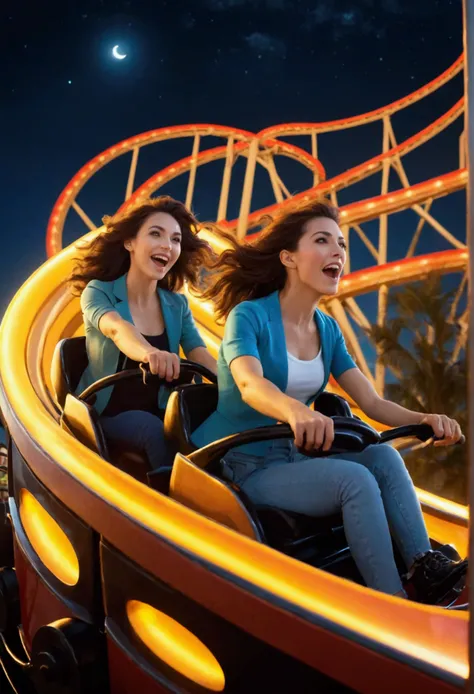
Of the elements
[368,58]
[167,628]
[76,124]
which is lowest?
[167,628]

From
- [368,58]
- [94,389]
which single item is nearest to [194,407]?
[94,389]

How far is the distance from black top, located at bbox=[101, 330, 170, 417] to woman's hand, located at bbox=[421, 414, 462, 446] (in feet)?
2.07

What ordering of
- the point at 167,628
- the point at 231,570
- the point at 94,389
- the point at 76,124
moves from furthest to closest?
the point at 76,124, the point at 94,389, the point at 167,628, the point at 231,570

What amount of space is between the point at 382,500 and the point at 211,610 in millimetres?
308

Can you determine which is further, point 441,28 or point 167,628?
point 441,28

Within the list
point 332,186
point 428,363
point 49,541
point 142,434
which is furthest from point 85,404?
point 428,363

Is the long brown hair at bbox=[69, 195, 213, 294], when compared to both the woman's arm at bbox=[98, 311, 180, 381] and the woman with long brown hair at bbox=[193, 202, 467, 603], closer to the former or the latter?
the woman's arm at bbox=[98, 311, 180, 381]

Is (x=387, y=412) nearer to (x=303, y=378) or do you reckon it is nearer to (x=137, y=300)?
(x=303, y=378)

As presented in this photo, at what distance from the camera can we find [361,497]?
83cm

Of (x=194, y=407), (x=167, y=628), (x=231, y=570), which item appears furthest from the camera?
(x=194, y=407)

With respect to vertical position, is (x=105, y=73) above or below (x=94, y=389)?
above

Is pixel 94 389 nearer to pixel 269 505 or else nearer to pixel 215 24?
pixel 269 505

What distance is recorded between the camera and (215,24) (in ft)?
13.0

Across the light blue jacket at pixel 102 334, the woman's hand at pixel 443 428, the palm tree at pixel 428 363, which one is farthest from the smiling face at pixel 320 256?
the palm tree at pixel 428 363
